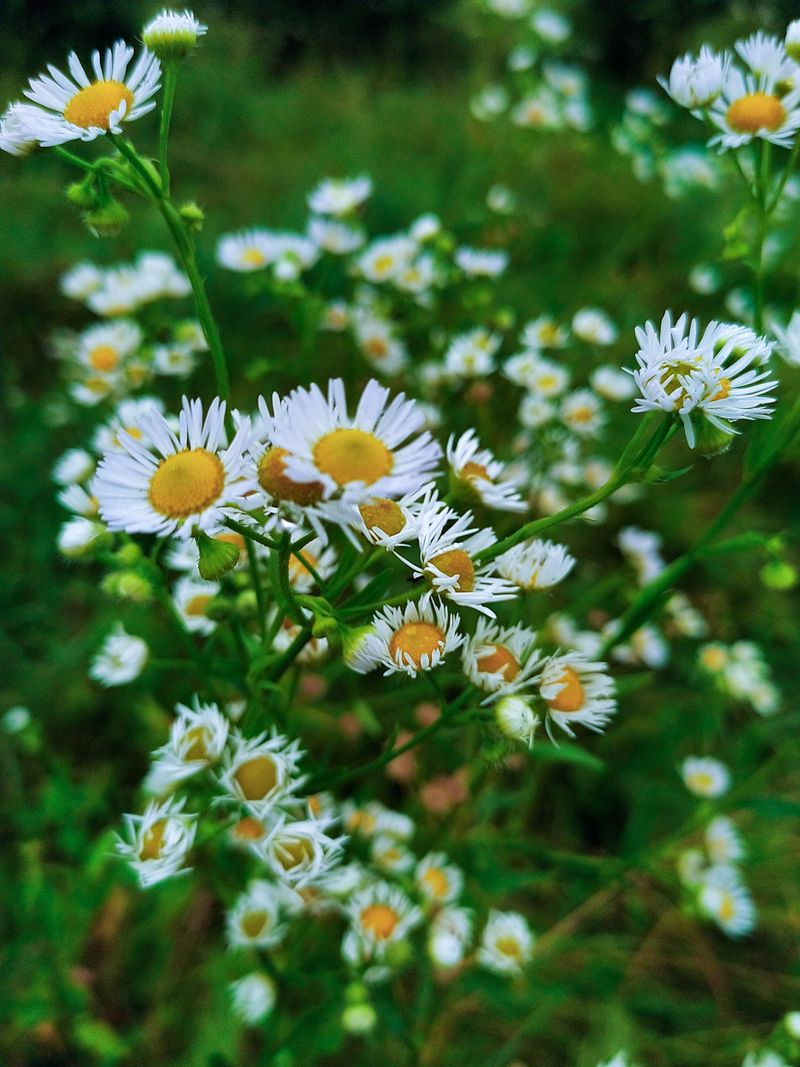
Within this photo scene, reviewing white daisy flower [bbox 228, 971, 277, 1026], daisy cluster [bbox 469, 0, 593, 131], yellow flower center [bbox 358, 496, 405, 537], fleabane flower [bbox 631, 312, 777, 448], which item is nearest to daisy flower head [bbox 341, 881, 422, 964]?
white daisy flower [bbox 228, 971, 277, 1026]

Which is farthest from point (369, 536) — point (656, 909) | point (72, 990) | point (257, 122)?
point (257, 122)

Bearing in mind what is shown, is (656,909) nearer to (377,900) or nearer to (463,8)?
(377,900)

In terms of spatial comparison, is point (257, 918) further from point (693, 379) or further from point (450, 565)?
point (693, 379)

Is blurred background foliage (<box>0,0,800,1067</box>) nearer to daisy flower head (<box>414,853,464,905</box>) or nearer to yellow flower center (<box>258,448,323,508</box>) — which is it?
daisy flower head (<box>414,853,464,905</box>)

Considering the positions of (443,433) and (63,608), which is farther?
(63,608)

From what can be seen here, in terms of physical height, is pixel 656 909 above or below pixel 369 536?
below

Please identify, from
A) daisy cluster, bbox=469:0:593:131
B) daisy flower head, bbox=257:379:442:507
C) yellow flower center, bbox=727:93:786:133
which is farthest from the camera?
daisy cluster, bbox=469:0:593:131
